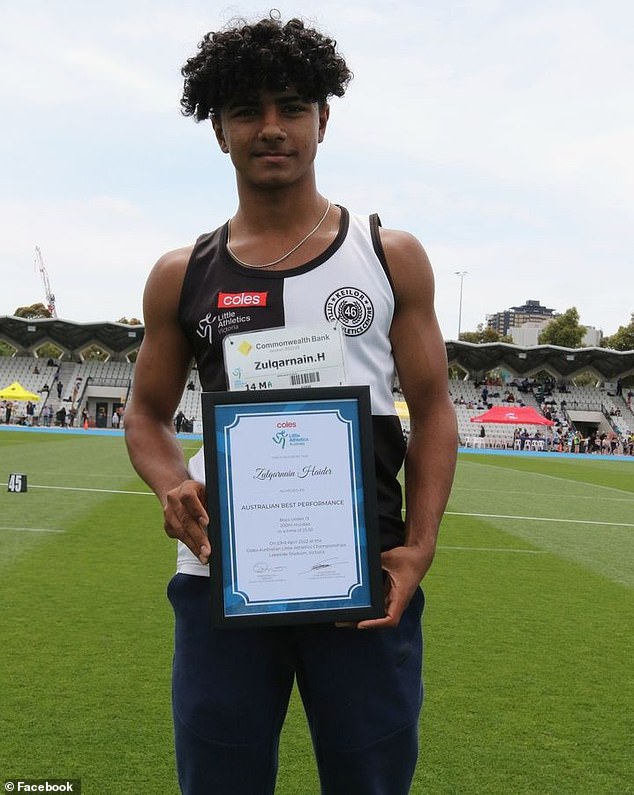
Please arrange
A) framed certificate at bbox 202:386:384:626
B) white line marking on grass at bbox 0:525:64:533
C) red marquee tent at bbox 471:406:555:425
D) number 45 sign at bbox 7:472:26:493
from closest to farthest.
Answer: framed certificate at bbox 202:386:384:626 < white line marking on grass at bbox 0:525:64:533 < number 45 sign at bbox 7:472:26:493 < red marquee tent at bbox 471:406:555:425

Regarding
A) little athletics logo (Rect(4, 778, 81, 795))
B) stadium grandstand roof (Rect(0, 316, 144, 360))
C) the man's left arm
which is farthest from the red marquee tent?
the man's left arm

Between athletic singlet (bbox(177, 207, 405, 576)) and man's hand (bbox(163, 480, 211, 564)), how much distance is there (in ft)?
0.50

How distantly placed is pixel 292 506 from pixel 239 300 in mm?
476

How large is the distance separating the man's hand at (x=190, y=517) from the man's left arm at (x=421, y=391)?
0.42 metres

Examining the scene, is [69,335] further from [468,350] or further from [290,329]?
[290,329]

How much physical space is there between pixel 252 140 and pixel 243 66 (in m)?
0.15

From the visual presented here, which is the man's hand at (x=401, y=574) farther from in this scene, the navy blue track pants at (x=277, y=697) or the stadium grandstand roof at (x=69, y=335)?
the stadium grandstand roof at (x=69, y=335)

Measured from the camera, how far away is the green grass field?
353cm

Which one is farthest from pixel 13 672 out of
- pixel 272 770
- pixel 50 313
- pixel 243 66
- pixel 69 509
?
pixel 50 313

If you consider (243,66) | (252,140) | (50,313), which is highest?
(50,313)

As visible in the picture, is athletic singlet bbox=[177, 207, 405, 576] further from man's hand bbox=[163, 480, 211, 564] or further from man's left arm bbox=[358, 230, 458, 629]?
man's hand bbox=[163, 480, 211, 564]

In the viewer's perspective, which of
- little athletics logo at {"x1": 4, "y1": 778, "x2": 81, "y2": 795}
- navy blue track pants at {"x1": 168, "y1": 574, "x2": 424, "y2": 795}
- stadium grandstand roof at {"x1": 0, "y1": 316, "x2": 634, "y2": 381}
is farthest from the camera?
stadium grandstand roof at {"x1": 0, "y1": 316, "x2": 634, "y2": 381}

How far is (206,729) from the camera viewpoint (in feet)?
5.76

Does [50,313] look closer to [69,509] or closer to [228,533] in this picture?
[69,509]
